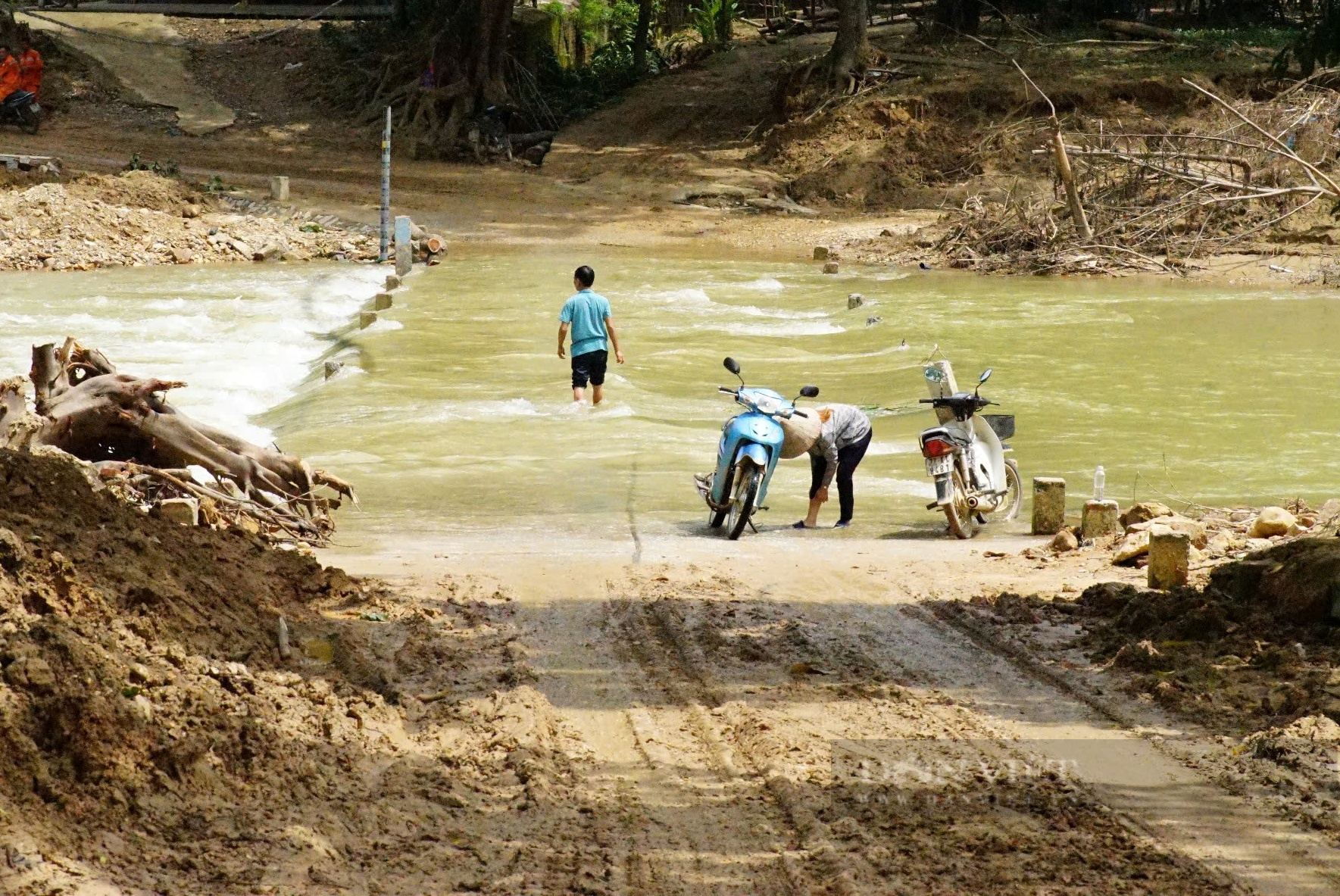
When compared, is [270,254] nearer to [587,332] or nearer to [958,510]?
[587,332]

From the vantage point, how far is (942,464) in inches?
392

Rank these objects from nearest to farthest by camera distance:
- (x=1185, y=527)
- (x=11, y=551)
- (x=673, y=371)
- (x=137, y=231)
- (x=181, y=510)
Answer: (x=11, y=551) → (x=181, y=510) → (x=1185, y=527) → (x=673, y=371) → (x=137, y=231)

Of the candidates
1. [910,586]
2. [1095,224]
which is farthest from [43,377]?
[1095,224]

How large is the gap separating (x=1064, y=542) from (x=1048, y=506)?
0.78 m

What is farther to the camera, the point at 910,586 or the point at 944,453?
the point at 944,453

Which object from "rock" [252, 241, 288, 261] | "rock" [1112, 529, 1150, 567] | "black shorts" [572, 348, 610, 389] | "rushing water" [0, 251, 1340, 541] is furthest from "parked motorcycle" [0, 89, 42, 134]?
"rock" [1112, 529, 1150, 567]

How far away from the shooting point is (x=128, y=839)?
4320 millimetres

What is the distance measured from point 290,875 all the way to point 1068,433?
37.1ft

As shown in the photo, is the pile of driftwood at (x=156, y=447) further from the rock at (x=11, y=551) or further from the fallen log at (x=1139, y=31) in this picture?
the fallen log at (x=1139, y=31)

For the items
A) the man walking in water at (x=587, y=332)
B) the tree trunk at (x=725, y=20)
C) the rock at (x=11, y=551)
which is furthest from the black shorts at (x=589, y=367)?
the tree trunk at (x=725, y=20)

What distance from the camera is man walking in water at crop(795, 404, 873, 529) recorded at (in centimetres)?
1025

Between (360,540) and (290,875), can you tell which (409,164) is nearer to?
(360,540)

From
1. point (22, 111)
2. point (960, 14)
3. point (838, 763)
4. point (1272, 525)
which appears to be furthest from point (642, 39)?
point (838, 763)

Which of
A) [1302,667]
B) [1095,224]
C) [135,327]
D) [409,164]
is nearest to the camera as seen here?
[1302,667]
